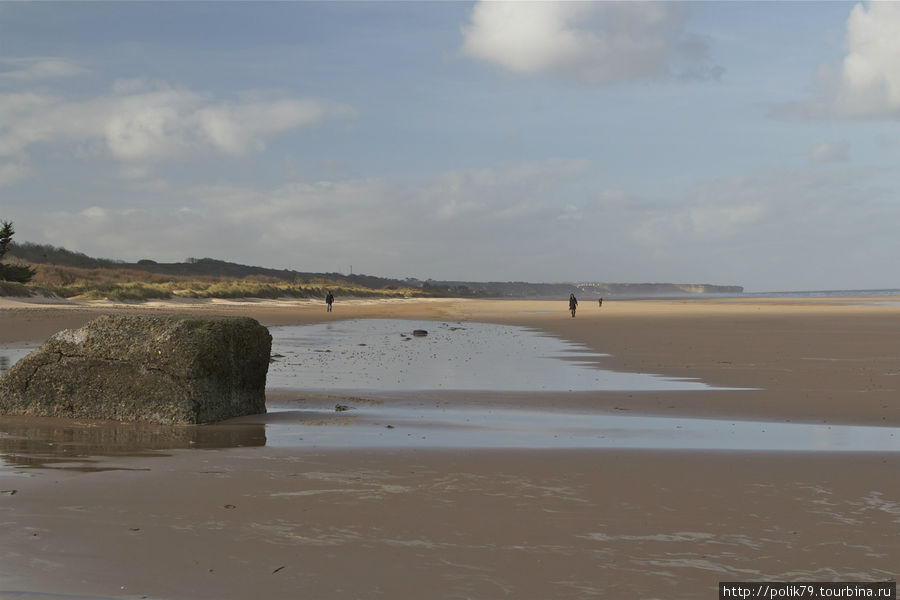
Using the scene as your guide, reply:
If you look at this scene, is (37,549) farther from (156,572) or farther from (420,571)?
(420,571)

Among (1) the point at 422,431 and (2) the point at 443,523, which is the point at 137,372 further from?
(2) the point at 443,523

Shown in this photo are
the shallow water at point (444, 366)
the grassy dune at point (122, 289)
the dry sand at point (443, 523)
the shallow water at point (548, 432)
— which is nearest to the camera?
the dry sand at point (443, 523)

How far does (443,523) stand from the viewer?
5562mm

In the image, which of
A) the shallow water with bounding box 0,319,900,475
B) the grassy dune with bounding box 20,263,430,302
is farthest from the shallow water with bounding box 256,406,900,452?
the grassy dune with bounding box 20,263,430,302

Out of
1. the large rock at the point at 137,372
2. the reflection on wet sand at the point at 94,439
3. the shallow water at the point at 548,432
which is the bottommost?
the reflection on wet sand at the point at 94,439

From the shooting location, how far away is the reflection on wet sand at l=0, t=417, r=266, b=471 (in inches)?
302

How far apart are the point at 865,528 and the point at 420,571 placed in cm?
304

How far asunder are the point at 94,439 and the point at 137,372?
1.22 m

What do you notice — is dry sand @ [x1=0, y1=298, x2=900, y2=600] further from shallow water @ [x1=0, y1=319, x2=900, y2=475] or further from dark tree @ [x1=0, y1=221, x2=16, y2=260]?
dark tree @ [x1=0, y1=221, x2=16, y2=260]

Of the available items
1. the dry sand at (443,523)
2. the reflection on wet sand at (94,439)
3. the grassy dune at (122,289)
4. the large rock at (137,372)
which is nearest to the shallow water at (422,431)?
the reflection on wet sand at (94,439)

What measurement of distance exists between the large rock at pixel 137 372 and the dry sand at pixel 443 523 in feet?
5.95

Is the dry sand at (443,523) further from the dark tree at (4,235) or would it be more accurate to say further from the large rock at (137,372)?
the dark tree at (4,235)

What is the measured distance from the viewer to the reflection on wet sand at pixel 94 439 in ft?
25.1

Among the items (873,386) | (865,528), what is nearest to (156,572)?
(865,528)
